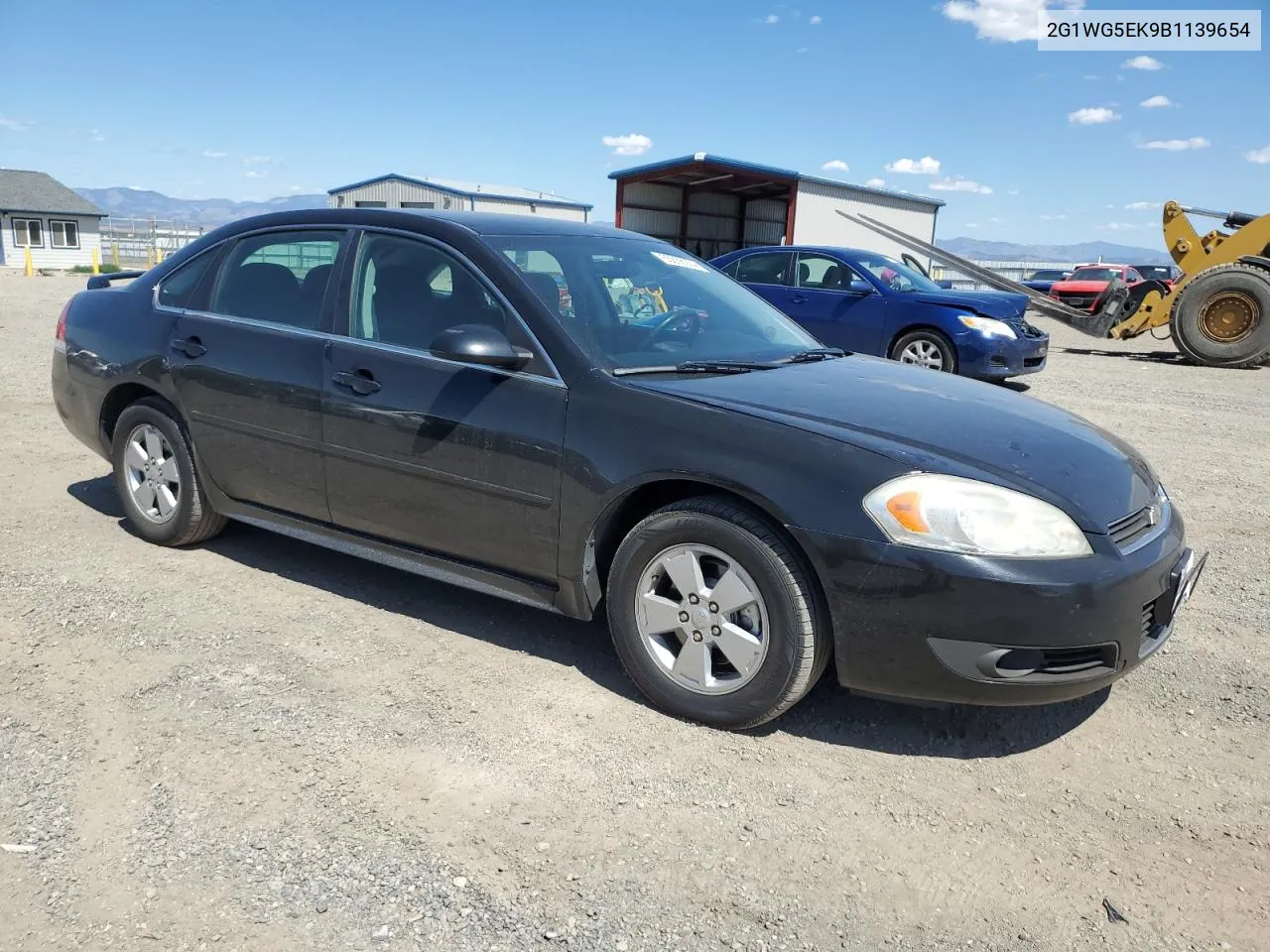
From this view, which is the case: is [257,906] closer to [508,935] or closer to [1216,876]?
[508,935]

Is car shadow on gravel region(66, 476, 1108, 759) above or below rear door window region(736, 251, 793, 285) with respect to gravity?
below

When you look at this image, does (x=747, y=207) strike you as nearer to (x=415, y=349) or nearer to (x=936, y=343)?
(x=936, y=343)

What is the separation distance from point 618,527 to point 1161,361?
A: 1400cm

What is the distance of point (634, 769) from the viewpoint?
2949 millimetres

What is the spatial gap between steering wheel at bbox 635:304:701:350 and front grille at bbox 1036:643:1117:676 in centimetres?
171

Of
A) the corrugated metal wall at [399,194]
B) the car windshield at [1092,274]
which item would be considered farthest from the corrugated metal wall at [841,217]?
the corrugated metal wall at [399,194]

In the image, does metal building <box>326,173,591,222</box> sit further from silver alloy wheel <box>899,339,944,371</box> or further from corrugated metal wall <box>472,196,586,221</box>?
silver alloy wheel <box>899,339,944,371</box>

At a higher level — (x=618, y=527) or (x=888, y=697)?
(x=618, y=527)

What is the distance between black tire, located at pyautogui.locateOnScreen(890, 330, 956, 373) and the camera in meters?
10.8

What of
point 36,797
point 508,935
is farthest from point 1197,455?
point 36,797

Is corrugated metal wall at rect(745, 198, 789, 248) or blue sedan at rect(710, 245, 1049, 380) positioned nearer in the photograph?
blue sedan at rect(710, 245, 1049, 380)

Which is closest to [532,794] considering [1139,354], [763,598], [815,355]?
[763,598]

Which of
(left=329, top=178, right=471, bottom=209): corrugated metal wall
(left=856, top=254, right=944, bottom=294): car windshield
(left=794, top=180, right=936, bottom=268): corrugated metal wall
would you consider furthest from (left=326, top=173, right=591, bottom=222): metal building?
(left=856, top=254, right=944, bottom=294): car windshield

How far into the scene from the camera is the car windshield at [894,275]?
1134 centimetres
